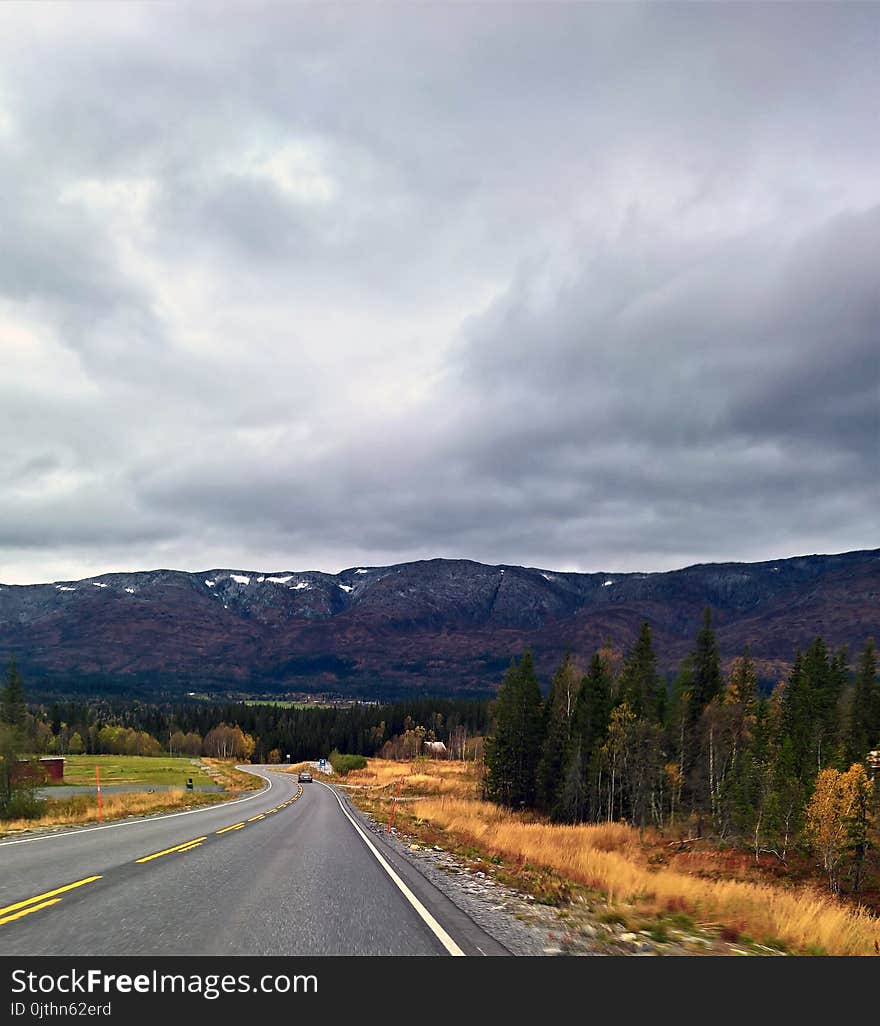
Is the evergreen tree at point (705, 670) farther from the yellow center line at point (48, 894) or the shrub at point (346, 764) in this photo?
the yellow center line at point (48, 894)

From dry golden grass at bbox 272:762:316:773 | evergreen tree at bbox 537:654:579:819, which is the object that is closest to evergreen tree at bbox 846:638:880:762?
evergreen tree at bbox 537:654:579:819

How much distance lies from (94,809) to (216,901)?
71.3 feet

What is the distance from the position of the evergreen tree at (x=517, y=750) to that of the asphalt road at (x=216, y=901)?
158 ft

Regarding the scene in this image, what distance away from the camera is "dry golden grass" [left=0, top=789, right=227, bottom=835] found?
23.0 metres

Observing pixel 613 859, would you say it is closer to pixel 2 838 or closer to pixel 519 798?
pixel 2 838

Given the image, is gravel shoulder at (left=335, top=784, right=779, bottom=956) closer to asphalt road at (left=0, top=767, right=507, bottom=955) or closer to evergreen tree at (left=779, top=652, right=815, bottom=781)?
asphalt road at (left=0, top=767, right=507, bottom=955)

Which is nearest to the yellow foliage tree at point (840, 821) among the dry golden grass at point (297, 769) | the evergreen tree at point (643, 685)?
the evergreen tree at point (643, 685)

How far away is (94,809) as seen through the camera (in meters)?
27.1

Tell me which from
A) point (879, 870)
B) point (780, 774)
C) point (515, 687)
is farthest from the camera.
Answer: point (515, 687)
